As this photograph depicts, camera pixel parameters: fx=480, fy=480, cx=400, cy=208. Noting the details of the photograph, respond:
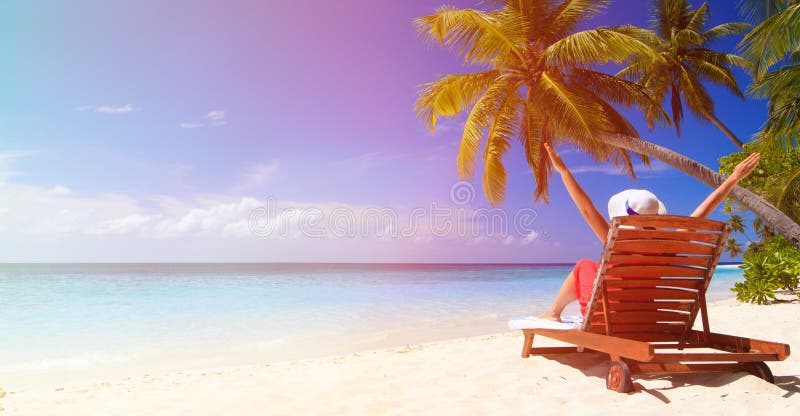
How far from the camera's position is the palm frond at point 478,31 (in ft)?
29.9

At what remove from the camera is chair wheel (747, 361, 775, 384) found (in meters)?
2.91

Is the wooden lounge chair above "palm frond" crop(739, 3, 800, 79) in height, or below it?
below

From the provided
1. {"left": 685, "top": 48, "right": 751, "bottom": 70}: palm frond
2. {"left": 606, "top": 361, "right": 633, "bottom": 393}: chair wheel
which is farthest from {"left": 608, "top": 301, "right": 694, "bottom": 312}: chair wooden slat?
{"left": 685, "top": 48, "right": 751, "bottom": 70}: palm frond

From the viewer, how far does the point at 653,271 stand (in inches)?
118

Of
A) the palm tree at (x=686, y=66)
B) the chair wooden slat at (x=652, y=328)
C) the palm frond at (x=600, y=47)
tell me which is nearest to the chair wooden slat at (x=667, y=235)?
the chair wooden slat at (x=652, y=328)

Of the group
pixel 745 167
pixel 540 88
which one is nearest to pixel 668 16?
pixel 540 88

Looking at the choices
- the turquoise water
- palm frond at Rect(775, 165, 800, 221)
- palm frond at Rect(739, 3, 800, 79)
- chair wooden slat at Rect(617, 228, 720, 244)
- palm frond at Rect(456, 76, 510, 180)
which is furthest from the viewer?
palm frond at Rect(775, 165, 800, 221)

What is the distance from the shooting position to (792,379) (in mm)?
3041

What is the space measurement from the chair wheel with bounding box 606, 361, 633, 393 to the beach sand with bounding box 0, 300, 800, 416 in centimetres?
5

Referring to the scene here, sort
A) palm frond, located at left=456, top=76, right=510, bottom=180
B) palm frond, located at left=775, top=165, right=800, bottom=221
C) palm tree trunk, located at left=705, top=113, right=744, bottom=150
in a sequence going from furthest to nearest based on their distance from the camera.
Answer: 1. palm tree trunk, located at left=705, top=113, right=744, bottom=150
2. palm frond, located at left=775, top=165, right=800, bottom=221
3. palm frond, located at left=456, top=76, right=510, bottom=180

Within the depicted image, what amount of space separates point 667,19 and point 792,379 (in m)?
17.0

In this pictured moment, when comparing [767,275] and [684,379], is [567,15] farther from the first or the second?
[684,379]

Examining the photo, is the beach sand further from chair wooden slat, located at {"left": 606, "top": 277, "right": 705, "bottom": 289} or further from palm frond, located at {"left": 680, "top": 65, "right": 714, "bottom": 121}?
palm frond, located at {"left": 680, "top": 65, "right": 714, "bottom": 121}

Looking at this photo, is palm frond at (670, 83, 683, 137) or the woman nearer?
the woman
